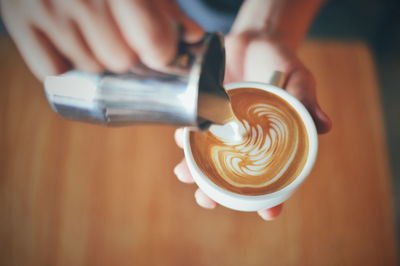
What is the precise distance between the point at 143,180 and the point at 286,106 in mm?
375

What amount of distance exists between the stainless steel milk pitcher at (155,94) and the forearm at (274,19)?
31 centimetres

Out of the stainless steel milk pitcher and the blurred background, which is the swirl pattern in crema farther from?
the blurred background

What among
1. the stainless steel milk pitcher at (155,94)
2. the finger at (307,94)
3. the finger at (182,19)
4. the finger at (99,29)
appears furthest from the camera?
the finger at (182,19)

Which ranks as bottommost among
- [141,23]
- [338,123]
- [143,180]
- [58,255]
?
[58,255]

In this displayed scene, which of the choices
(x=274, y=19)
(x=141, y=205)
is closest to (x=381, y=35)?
(x=274, y=19)

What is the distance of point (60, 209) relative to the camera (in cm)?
69

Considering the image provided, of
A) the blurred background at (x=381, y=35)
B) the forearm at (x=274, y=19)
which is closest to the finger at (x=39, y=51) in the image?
the forearm at (x=274, y=19)

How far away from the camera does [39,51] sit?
64 cm

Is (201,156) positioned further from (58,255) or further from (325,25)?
(325,25)

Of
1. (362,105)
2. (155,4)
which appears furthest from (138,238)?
(362,105)

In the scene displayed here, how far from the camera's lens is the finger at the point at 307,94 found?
0.53m

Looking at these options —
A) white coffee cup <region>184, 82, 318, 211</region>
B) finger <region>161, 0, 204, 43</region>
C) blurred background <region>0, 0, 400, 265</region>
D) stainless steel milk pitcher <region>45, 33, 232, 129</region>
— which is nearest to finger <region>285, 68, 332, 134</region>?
white coffee cup <region>184, 82, 318, 211</region>

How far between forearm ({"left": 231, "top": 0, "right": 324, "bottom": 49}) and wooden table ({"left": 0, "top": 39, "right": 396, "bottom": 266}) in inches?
10.7

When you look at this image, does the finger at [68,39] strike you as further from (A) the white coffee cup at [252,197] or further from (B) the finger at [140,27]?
(A) the white coffee cup at [252,197]
